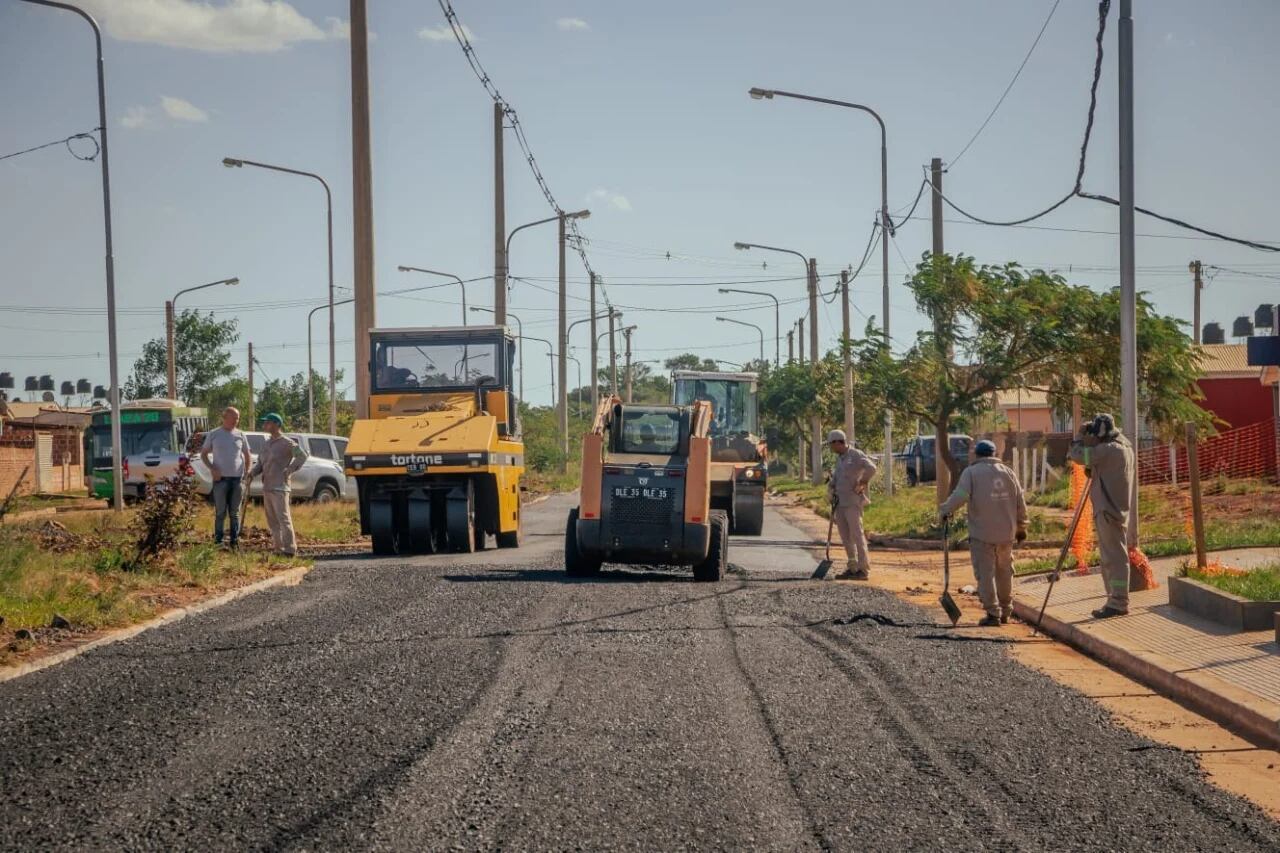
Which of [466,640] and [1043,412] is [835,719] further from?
[1043,412]

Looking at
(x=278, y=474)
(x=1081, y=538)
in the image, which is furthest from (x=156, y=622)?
(x=1081, y=538)

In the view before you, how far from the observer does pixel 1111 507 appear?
12.9 m

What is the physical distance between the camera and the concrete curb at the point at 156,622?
990 cm

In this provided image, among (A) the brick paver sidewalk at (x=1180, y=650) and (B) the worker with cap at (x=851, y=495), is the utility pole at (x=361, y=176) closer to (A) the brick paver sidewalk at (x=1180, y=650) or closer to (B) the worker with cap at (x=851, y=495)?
(B) the worker with cap at (x=851, y=495)

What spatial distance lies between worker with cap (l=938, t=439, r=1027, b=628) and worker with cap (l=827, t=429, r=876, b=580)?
12.5ft

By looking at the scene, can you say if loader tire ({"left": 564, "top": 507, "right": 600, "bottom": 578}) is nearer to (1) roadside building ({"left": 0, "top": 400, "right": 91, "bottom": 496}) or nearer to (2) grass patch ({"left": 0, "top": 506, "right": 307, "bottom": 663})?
(2) grass patch ({"left": 0, "top": 506, "right": 307, "bottom": 663})

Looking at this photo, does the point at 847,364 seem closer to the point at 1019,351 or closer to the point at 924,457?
the point at 1019,351

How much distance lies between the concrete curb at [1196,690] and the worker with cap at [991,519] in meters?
1.06

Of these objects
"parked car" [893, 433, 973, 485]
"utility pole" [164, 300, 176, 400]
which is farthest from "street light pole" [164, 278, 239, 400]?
"parked car" [893, 433, 973, 485]

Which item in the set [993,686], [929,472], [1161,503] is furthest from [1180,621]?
[929,472]

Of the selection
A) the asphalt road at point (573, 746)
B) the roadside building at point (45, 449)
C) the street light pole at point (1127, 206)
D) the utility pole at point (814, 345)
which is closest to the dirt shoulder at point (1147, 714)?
the asphalt road at point (573, 746)

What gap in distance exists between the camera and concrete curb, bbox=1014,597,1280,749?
847 cm

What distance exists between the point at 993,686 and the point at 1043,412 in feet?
182

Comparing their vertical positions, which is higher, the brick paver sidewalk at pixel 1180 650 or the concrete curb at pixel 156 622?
the concrete curb at pixel 156 622
